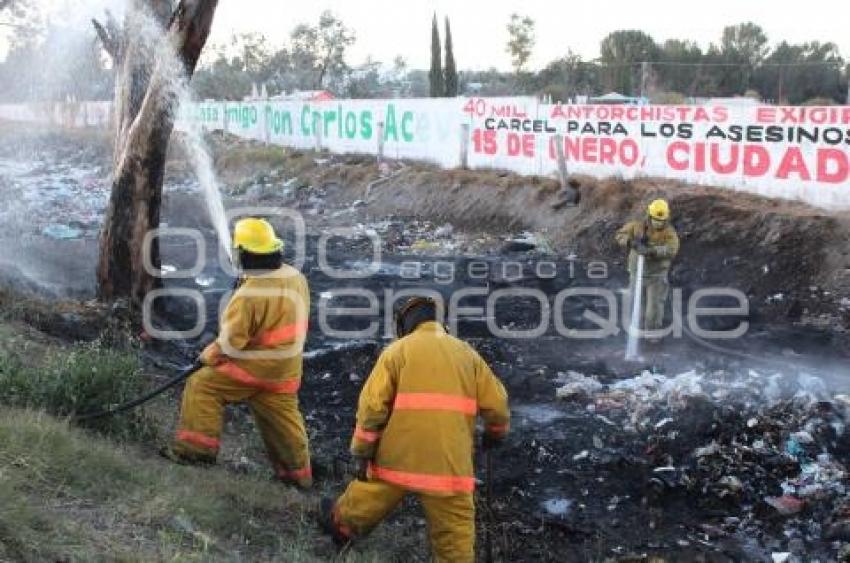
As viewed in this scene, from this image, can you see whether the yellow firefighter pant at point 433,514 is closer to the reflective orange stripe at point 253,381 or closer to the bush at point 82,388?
the reflective orange stripe at point 253,381

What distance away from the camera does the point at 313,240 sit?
56.4 ft

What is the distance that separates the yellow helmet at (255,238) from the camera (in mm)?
5500

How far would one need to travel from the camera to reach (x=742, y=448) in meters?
6.63

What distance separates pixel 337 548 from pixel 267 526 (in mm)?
404

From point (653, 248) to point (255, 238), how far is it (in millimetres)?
4955

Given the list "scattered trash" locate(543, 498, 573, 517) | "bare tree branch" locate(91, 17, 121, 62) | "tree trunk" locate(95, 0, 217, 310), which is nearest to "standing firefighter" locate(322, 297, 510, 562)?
"scattered trash" locate(543, 498, 573, 517)

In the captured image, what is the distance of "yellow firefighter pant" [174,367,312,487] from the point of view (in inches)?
214

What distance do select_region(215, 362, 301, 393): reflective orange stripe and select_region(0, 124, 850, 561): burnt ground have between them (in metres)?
0.72

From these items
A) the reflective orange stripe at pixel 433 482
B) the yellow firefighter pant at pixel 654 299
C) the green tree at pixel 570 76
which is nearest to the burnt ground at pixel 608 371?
the yellow firefighter pant at pixel 654 299

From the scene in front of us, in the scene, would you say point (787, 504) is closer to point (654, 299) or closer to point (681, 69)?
point (654, 299)

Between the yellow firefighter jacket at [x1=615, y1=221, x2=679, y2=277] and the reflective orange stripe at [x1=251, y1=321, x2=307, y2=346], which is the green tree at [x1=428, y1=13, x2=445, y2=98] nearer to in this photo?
the yellow firefighter jacket at [x1=615, y1=221, x2=679, y2=277]

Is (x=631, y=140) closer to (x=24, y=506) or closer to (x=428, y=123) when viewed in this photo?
(x=428, y=123)

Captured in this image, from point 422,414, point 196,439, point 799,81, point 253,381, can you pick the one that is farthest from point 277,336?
point 799,81

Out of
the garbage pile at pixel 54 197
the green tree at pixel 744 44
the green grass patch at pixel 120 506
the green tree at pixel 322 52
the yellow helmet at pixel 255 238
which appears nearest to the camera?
the green grass patch at pixel 120 506
